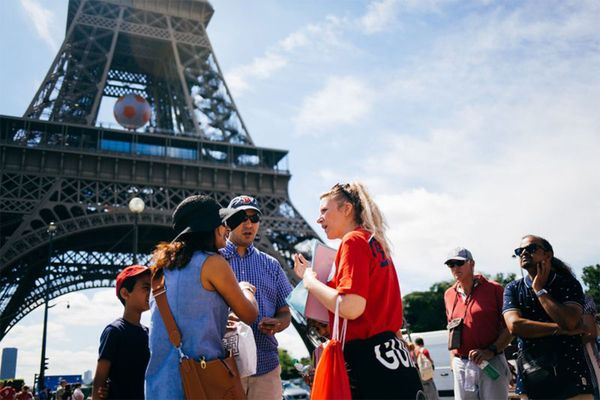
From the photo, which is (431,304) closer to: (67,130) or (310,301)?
(67,130)

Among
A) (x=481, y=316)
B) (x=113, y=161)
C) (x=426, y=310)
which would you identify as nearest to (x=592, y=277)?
(x=426, y=310)

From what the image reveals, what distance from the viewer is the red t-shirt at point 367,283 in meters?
2.88

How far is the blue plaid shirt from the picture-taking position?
4270 mm


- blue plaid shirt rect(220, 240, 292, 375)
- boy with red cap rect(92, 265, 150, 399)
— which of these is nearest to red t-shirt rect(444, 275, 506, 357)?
blue plaid shirt rect(220, 240, 292, 375)

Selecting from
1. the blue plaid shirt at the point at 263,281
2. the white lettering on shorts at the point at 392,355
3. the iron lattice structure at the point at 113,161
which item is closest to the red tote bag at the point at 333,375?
the white lettering on shorts at the point at 392,355

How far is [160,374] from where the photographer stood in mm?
2918

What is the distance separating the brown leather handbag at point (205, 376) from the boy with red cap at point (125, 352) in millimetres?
1159

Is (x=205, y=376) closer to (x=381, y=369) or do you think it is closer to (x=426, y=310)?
(x=381, y=369)

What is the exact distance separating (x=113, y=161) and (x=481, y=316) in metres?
25.9

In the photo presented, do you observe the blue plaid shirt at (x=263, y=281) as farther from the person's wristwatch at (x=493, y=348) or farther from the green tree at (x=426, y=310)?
the green tree at (x=426, y=310)

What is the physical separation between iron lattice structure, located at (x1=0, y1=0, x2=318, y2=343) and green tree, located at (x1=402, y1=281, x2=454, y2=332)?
97.5 ft

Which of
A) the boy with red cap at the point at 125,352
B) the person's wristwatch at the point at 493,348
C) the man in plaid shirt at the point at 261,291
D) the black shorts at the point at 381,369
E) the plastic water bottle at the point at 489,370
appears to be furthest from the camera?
the person's wristwatch at the point at 493,348

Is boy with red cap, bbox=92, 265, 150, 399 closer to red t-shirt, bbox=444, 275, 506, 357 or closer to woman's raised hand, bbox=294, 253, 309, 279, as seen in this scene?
woman's raised hand, bbox=294, 253, 309, 279

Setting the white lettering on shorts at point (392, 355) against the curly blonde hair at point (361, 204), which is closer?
the white lettering on shorts at point (392, 355)
